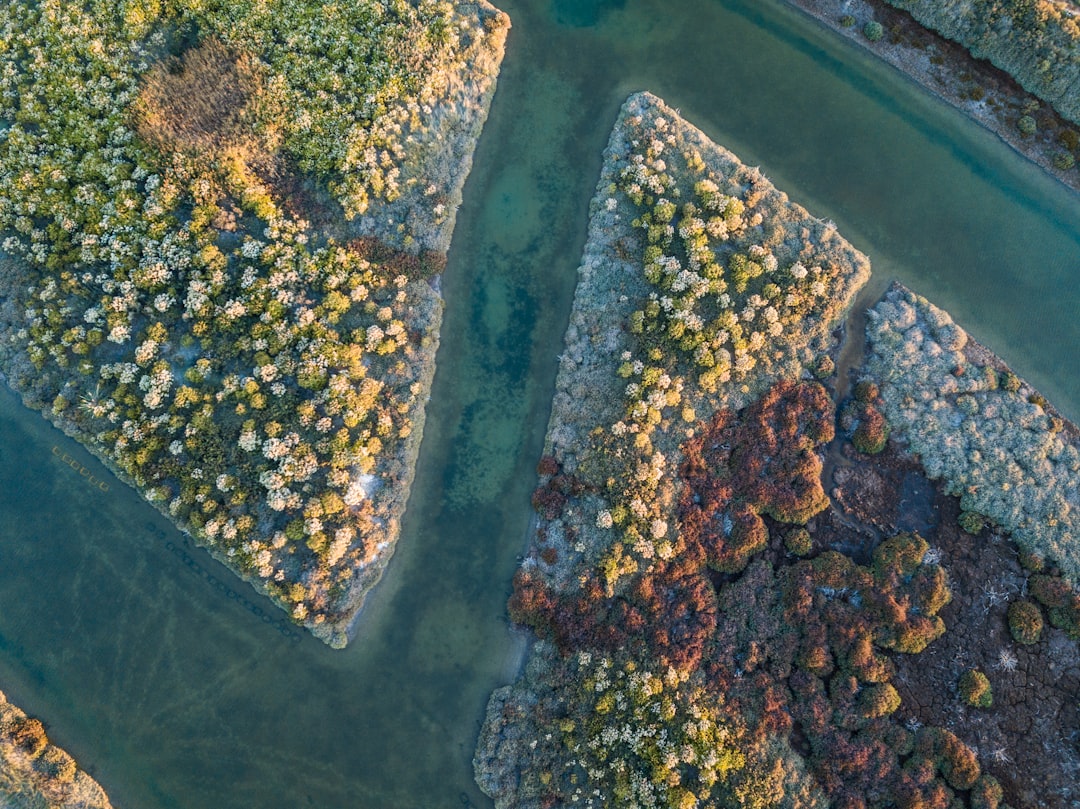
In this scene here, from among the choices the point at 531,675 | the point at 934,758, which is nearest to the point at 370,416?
the point at 531,675

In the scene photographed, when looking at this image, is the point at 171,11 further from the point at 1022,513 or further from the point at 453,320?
the point at 1022,513

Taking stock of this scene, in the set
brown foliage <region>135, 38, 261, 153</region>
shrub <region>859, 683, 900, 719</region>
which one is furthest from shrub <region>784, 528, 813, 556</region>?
brown foliage <region>135, 38, 261, 153</region>

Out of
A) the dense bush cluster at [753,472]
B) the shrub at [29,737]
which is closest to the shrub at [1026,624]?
the dense bush cluster at [753,472]

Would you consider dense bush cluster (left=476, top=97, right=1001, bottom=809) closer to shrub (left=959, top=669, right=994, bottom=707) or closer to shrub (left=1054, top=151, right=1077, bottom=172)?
shrub (left=959, top=669, right=994, bottom=707)

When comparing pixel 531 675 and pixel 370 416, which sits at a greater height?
pixel 370 416

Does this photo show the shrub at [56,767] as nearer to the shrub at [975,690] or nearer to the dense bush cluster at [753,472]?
the dense bush cluster at [753,472]

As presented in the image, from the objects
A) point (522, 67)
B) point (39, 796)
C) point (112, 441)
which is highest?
point (522, 67)

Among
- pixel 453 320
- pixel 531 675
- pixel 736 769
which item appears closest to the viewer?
pixel 736 769

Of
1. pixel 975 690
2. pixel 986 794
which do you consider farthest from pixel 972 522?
pixel 986 794
